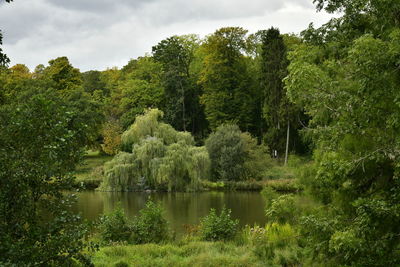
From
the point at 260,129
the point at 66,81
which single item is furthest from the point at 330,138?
the point at 66,81

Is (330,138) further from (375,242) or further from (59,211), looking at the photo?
(59,211)

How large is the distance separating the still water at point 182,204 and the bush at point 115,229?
2362 mm

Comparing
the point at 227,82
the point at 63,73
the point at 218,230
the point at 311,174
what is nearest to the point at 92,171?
the point at 227,82

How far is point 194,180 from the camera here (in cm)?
2559

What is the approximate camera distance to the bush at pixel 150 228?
1117 centimetres

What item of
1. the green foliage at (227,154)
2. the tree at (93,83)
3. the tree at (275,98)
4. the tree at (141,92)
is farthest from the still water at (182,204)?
the tree at (93,83)

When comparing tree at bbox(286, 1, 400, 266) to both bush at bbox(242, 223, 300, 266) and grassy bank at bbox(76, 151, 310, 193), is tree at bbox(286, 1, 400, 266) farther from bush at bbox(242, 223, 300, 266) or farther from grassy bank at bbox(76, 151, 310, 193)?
grassy bank at bbox(76, 151, 310, 193)

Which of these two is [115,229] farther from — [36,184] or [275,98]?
[275,98]

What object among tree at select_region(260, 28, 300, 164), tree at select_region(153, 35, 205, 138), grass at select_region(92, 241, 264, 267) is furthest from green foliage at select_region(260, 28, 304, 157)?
grass at select_region(92, 241, 264, 267)

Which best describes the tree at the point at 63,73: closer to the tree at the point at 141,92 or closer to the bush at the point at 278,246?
the tree at the point at 141,92

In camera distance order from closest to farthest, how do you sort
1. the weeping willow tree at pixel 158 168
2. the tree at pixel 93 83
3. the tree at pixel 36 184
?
1. the tree at pixel 36 184
2. the weeping willow tree at pixel 158 168
3. the tree at pixel 93 83

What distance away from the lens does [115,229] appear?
11.3 meters

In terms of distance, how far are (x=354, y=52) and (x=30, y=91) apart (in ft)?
87.6

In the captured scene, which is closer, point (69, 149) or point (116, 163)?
point (69, 149)
